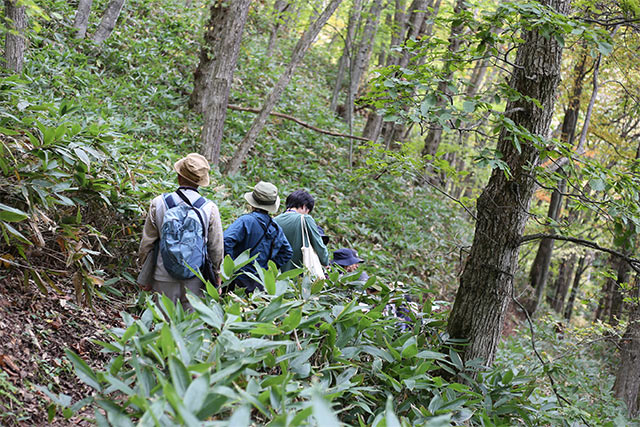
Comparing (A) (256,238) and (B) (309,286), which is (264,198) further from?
(B) (309,286)

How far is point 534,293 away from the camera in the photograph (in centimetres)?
1499

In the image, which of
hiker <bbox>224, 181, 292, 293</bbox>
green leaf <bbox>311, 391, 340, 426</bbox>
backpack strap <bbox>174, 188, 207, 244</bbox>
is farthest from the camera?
hiker <bbox>224, 181, 292, 293</bbox>

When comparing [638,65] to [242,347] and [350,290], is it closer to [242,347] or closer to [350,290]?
[350,290]

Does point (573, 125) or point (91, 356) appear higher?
point (573, 125)

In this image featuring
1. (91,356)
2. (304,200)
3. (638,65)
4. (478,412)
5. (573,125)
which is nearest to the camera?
(478,412)

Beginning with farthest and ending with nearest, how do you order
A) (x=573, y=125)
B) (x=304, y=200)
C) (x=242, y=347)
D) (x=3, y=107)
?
(x=573, y=125), (x=304, y=200), (x=3, y=107), (x=242, y=347)


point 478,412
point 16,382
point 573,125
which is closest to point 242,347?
point 16,382

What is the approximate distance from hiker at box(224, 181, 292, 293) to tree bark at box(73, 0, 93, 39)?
7312mm

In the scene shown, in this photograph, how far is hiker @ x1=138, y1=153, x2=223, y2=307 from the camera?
13.0 feet

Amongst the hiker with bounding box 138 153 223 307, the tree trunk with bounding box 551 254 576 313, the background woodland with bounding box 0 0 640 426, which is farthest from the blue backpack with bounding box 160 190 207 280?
the tree trunk with bounding box 551 254 576 313

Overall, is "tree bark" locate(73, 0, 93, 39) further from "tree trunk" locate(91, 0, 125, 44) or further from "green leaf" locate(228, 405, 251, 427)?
"green leaf" locate(228, 405, 251, 427)

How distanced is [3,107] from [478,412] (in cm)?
460

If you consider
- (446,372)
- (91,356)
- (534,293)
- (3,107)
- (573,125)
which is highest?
(573,125)

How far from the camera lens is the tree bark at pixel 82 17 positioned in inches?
390
